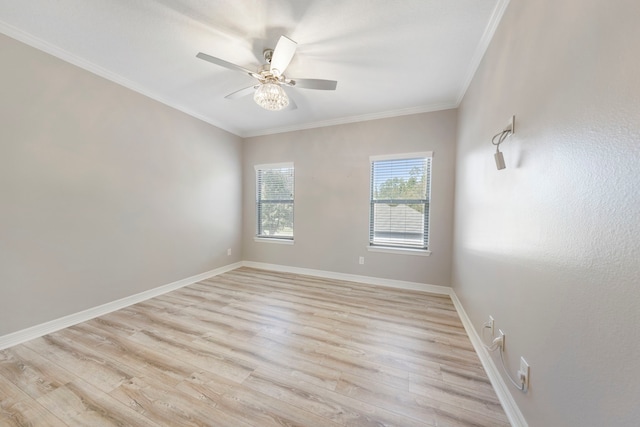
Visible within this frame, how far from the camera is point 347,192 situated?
3.58 meters

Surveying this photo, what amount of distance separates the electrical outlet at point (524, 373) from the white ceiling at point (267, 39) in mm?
2235

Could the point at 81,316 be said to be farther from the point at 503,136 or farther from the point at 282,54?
the point at 503,136

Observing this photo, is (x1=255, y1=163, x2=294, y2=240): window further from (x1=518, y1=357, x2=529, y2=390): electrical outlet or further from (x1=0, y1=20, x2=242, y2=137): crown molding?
(x1=518, y1=357, x2=529, y2=390): electrical outlet

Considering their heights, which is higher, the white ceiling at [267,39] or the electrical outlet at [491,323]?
the white ceiling at [267,39]

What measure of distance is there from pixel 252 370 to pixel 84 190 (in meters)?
2.46

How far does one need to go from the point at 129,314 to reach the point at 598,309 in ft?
11.7

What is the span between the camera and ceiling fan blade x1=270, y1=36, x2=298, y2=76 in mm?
1646

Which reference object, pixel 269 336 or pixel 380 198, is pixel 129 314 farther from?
pixel 380 198

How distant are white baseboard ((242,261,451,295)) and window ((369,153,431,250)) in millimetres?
537

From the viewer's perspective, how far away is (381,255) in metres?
3.40

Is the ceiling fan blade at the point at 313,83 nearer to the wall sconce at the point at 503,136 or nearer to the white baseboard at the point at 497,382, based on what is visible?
the wall sconce at the point at 503,136

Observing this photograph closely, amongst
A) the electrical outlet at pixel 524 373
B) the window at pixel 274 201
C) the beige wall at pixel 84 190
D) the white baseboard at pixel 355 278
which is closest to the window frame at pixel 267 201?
the window at pixel 274 201

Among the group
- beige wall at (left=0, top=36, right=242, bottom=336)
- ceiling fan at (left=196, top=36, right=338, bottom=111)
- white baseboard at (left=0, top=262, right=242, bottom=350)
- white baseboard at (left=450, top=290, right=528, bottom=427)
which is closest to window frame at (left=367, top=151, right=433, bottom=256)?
white baseboard at (left=450, top=290, right=528, bottom=427)

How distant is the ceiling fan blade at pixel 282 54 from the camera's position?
1646mm
